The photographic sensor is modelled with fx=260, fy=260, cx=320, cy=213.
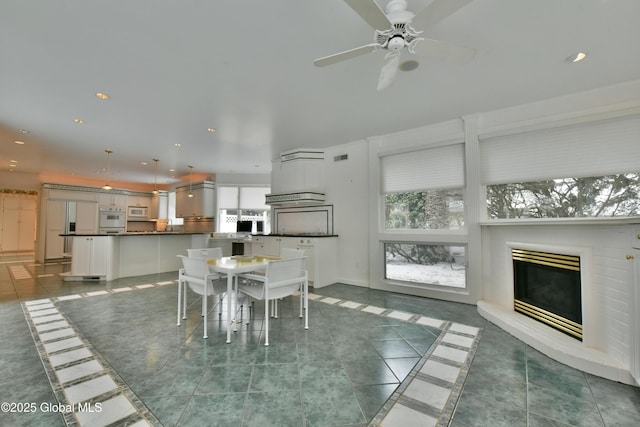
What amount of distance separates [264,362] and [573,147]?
13.9ft

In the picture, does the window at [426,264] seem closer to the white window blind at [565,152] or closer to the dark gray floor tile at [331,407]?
the white window blind at [565,152]

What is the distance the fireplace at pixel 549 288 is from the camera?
2459 millimetres

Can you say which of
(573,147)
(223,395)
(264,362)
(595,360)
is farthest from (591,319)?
(223,395)

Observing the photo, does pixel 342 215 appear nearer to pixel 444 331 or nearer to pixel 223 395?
pixel 444 331

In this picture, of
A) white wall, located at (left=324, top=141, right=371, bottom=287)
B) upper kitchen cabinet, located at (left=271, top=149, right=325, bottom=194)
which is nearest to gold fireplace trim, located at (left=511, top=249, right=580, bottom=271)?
white wall, located at (left=324, top=141, right=371, bottom=287)

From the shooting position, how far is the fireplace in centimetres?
246

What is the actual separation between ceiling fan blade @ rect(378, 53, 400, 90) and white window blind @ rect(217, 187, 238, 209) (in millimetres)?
6601

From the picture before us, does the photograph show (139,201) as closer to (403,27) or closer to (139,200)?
(139,200)

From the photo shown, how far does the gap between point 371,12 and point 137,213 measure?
10892 mm

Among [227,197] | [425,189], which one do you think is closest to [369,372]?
[425,189]

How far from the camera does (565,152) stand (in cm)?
322

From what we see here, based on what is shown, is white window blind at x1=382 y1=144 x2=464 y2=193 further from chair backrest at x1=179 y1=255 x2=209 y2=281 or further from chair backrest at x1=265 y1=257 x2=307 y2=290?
chair backrest at x1=179 y1=255 x2=209 y2=281

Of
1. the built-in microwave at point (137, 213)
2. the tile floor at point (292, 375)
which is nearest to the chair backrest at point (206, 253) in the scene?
the tile floor at point (292, 375)

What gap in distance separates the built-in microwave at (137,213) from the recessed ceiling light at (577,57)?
1172 centimetres
